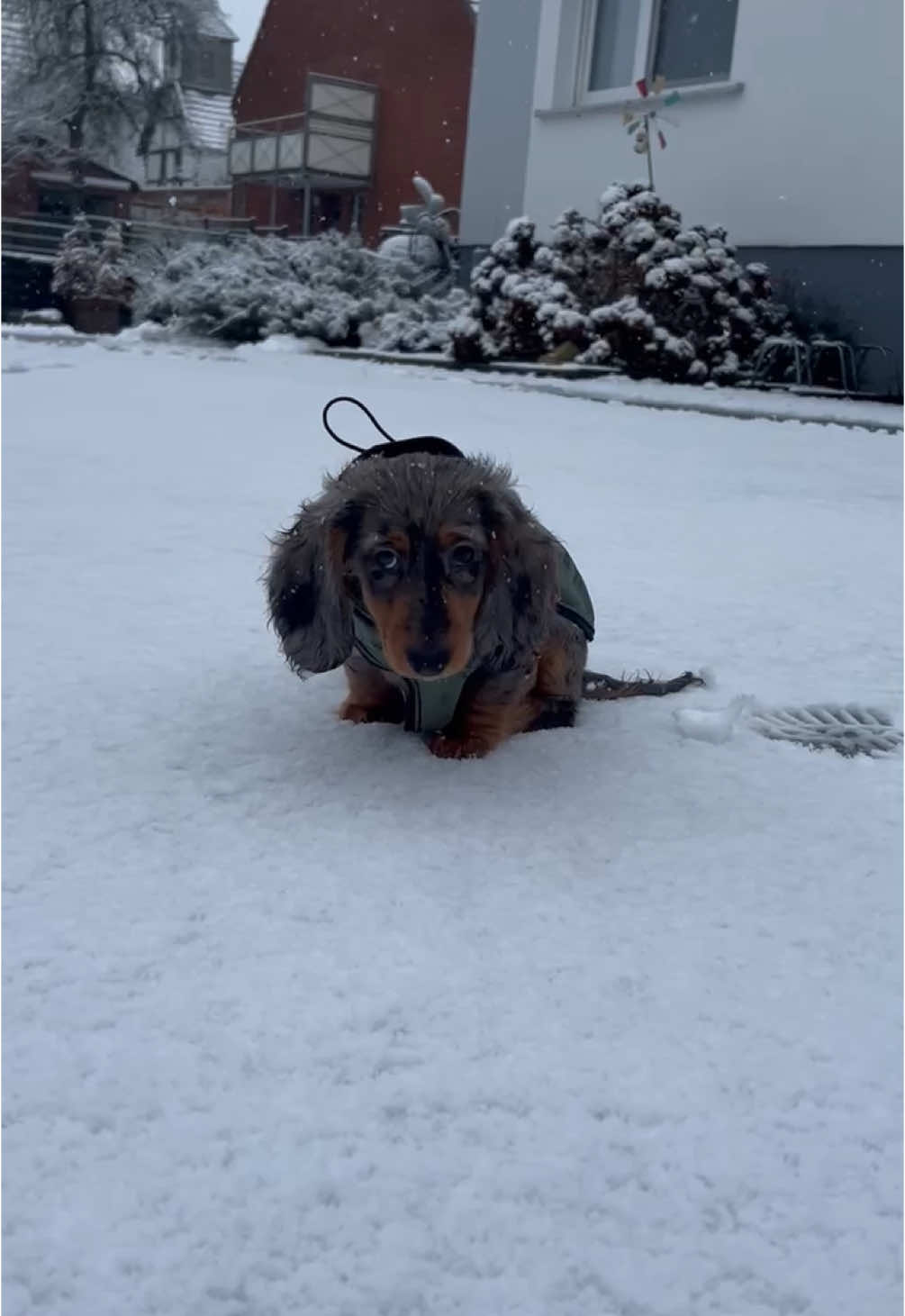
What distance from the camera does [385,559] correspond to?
2.03m

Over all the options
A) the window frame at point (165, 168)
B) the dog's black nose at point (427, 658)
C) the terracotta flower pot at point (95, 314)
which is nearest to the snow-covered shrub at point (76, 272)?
the terracotta flower pot at point (95, 314)

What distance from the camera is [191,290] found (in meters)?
12.3

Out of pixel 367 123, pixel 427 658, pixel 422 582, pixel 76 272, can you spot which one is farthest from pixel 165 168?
pixel 427 658

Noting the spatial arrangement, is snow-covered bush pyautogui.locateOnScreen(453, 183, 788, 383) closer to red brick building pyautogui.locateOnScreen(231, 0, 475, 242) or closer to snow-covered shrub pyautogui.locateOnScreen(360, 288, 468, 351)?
snow-covered shrub pyautogui.locateOnScreen(360, 288, 468, 351)

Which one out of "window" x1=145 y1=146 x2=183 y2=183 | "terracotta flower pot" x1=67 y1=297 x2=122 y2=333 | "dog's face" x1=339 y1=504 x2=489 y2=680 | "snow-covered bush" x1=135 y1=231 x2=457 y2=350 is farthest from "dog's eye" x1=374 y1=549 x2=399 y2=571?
"window" x1=145 y1=146 x2=183 y2=183

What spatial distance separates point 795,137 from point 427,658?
362 inches

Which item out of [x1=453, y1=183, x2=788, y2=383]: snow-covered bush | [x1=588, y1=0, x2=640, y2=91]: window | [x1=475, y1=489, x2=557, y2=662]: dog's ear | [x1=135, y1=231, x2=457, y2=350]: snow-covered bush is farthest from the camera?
[x1=135, y1=231, x2=457, y2=350]: snow-covered bush

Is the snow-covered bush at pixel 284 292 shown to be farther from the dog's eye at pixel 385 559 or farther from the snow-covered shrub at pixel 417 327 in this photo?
the dog's eye at pixel 385 559

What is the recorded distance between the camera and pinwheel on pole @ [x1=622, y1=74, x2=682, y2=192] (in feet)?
34.2

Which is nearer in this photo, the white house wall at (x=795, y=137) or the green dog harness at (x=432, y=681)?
the green dog harness at (x=432, y=681)

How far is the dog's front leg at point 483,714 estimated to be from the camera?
7.29 feet

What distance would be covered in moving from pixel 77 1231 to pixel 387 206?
23.3 meters

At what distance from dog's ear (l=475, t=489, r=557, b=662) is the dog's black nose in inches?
8.7

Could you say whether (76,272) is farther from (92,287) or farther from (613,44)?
(613,44)
